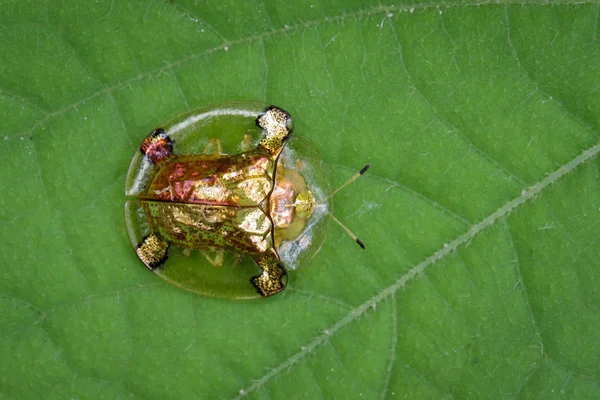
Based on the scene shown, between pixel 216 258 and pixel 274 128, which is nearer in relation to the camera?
pixel 274 128

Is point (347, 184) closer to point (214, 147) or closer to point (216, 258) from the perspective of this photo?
point (214, 147)

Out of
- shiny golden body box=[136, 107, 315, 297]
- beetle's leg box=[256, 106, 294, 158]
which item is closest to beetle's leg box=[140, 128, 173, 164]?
shiny golden body box=[136, 107, 315, 297]

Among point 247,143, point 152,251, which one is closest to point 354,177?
point 247,143

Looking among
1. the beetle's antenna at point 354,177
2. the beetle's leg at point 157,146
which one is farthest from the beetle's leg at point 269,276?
the beetle's leg at point 157,146

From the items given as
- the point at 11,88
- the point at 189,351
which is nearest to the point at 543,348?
the point at 189,351

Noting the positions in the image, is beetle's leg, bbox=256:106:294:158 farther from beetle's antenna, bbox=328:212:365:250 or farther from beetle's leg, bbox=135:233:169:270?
beetle's leg, bbox=135:233:169:270

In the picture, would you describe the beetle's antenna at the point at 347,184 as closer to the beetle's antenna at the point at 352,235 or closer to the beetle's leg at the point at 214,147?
the beetle's antenna at the point at 352,235
